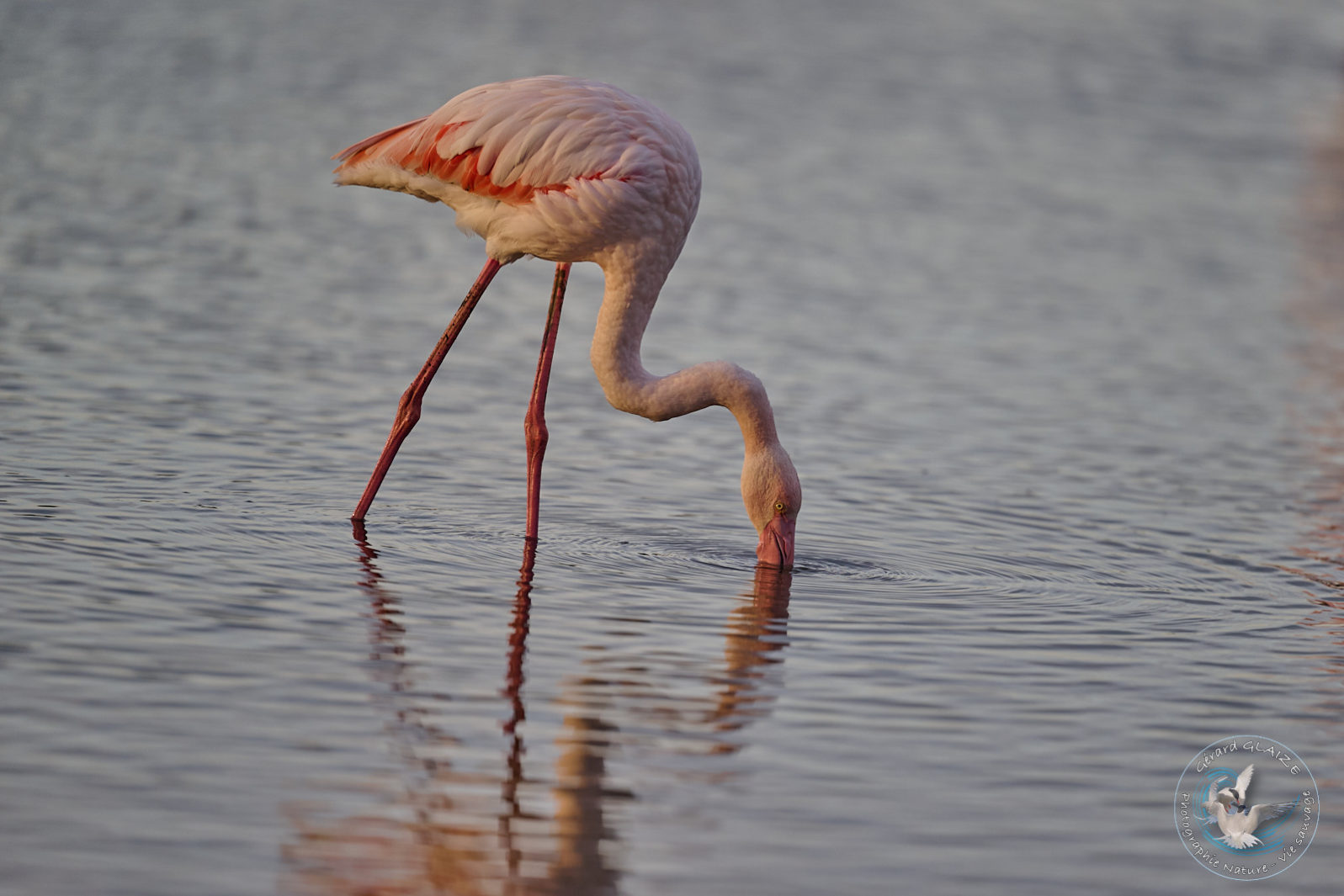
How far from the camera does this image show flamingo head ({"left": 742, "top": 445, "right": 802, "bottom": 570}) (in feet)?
24.9

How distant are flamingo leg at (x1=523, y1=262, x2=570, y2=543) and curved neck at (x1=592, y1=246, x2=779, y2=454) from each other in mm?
353

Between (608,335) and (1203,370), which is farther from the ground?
(608,335)

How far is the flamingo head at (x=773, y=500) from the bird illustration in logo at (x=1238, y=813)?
2.48 metres

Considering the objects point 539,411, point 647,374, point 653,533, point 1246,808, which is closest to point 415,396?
point 539,411

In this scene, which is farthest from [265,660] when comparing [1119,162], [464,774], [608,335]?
[1119,162]

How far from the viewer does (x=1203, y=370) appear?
1284 cm

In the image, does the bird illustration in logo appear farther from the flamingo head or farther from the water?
the flamingo head

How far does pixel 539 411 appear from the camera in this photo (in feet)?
27.5

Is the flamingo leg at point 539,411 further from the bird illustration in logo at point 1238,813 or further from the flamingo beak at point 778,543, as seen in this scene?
the bird illustration in logo at point 1238,813

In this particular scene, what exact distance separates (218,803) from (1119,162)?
18235mm

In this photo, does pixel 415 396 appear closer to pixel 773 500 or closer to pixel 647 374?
pixel 647 374

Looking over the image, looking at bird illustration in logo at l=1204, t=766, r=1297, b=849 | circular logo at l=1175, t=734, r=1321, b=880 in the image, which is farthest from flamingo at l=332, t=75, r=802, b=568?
bird illustration in logo at l=1204, t=766, r=1297, b=849

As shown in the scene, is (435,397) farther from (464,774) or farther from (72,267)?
(464,774)

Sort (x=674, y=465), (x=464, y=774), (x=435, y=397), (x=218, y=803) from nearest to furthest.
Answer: (x=218, y=803) → (x=464, y=774) → (x=674, y=465) → (x=435, y=397)
